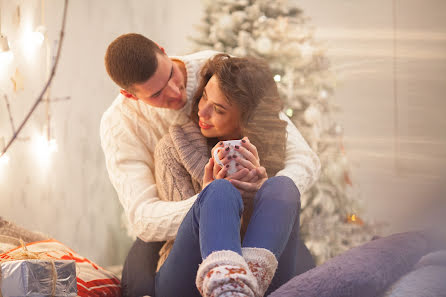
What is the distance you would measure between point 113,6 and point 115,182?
0.88 m

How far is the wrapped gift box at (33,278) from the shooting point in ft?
2.81

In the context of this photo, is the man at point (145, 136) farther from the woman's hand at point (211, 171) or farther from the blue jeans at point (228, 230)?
the blue jeans at point (228, 230)

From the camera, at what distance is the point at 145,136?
126 centimetres

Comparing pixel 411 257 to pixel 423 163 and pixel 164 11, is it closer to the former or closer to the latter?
pixel 423 163

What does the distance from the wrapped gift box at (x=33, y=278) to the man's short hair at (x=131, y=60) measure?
0.47 metres

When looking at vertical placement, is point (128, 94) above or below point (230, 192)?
above

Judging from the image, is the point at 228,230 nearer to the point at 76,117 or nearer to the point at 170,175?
the point at 170,175

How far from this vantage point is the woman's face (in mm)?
1116

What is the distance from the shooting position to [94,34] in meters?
1.75

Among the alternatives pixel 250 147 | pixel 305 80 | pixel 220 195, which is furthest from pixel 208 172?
pixel 305 80

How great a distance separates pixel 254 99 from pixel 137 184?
356 millimetres

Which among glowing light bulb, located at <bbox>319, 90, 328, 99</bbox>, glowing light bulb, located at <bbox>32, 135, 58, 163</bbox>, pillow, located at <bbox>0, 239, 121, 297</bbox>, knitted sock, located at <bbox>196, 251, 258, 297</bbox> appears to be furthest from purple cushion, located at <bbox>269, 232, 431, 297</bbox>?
glowing light bulb, located at <bbox>32, 135, 58, 163</bbox>

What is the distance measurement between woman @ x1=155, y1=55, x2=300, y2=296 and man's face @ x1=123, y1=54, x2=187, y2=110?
5cm

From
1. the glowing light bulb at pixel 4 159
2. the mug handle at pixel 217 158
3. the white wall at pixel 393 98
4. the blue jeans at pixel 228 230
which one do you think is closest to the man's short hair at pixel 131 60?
the mug handle at pixel 217 158
